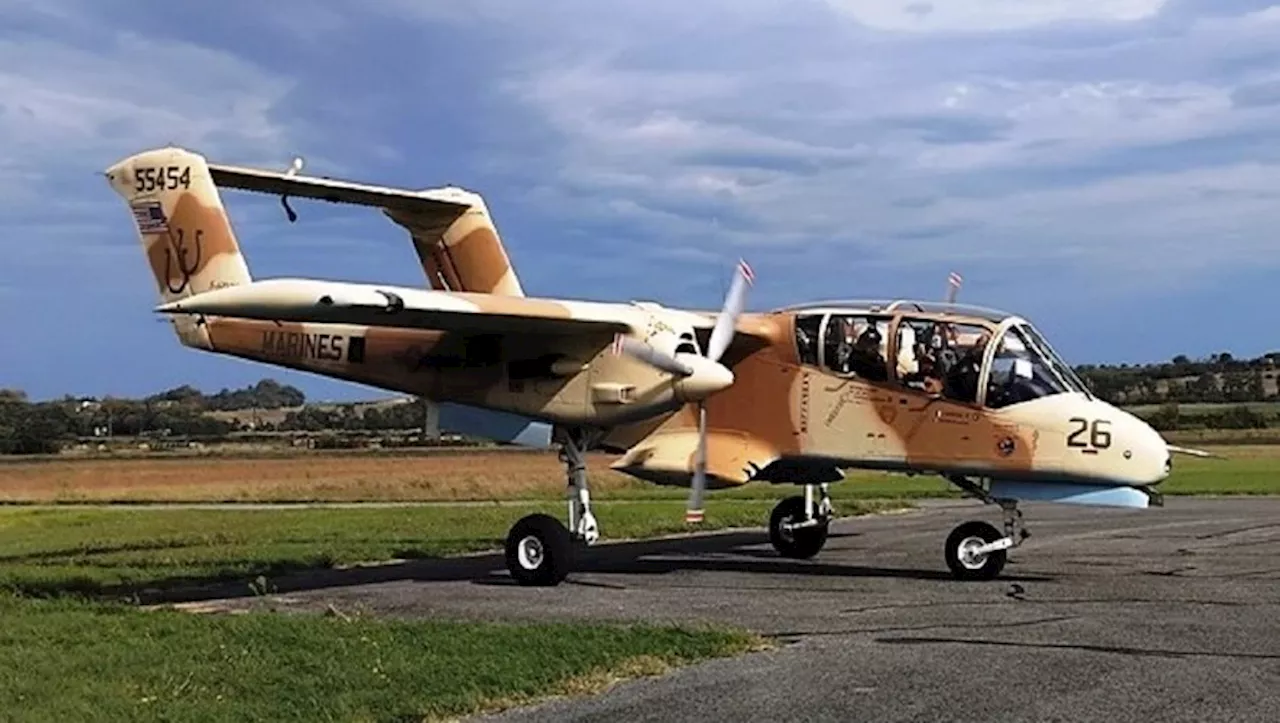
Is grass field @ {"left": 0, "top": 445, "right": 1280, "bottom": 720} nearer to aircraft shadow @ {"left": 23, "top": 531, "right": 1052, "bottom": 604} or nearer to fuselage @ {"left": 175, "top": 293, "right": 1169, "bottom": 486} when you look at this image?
aircraft shadow @ {"left": 23, "top": 531, "right": 1052, "bottom": 604}

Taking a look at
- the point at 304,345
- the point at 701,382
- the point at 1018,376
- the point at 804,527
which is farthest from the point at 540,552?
the point at 1018,376

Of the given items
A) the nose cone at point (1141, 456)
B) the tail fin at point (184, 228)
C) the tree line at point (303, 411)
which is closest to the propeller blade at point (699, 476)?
the nose cone at point (1141, 456)

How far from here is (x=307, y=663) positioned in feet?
39.6

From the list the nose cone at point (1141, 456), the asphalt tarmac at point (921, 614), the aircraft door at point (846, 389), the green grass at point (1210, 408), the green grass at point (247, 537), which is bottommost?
the green grass at point (247, 537)

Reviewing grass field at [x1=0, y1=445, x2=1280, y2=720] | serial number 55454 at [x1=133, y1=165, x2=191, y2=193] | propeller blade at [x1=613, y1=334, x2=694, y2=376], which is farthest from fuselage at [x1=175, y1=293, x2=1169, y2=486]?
grass field at [x1=0, y1=445, x2=1280, y2=720]

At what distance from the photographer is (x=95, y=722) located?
10.0 meters

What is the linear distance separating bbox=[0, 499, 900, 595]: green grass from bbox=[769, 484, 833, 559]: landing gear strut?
17.3ft

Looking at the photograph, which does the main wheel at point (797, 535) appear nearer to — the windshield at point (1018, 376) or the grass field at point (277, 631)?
the grass field at point (277, 631)

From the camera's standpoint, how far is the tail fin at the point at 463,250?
2436 centimetres

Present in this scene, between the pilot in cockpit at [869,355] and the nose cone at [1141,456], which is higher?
the pilot in cockpit at [869,355]

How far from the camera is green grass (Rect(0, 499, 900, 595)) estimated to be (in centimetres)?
2123

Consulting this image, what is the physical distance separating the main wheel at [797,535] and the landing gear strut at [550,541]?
4351 millimetres

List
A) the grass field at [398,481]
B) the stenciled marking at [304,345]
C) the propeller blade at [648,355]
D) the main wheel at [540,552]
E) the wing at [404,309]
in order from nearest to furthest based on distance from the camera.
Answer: the wing at [404,309], the propeller blade at [648,355], the main wheel at [540,552], the stenciled marking at [304,345], the grass field at [398,481]

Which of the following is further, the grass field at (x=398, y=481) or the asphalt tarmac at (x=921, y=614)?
the grass field at (x=398, y=481)
